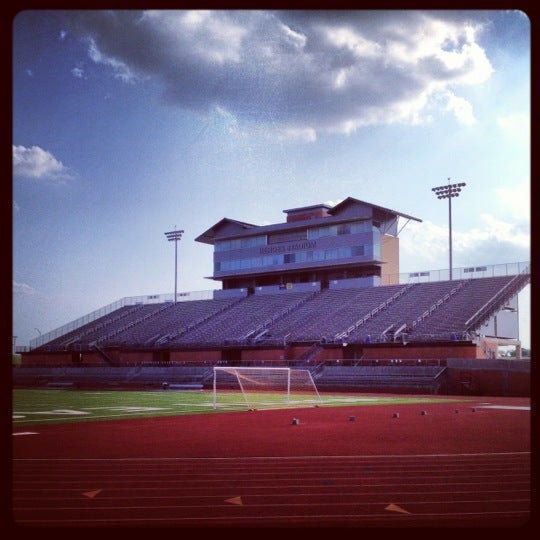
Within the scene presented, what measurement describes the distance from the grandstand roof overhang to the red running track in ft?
86.3

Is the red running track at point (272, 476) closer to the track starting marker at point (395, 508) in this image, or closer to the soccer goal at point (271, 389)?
the track starting marker at point (395, 508)

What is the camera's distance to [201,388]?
28.4 meters

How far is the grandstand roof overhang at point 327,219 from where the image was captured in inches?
1465

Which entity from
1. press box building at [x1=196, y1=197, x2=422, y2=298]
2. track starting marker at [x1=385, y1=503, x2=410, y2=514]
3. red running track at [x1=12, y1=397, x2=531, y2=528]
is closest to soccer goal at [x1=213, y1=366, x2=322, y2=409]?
red running track at [x1=12, y1=397, x2=531, y2=528]

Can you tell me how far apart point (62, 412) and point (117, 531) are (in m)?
11.8

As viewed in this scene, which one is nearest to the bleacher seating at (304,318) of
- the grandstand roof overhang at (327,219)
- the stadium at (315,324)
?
the stadium at (315,324)

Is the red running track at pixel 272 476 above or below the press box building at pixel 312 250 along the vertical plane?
below

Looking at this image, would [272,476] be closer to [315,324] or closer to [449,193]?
[315,324]

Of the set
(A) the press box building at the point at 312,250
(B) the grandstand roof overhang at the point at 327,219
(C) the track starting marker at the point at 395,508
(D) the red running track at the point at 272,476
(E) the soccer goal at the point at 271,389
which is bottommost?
(E) the soccer goal at the point at 271,389

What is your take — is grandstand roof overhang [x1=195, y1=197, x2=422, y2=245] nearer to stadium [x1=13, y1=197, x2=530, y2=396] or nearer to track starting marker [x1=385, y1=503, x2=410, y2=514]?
stadium [x1=13, y1=197, x2=530, y2=396]

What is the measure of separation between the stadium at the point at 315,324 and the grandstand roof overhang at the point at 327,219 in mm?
82

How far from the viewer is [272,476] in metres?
6.34

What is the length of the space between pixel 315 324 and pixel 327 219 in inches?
318
